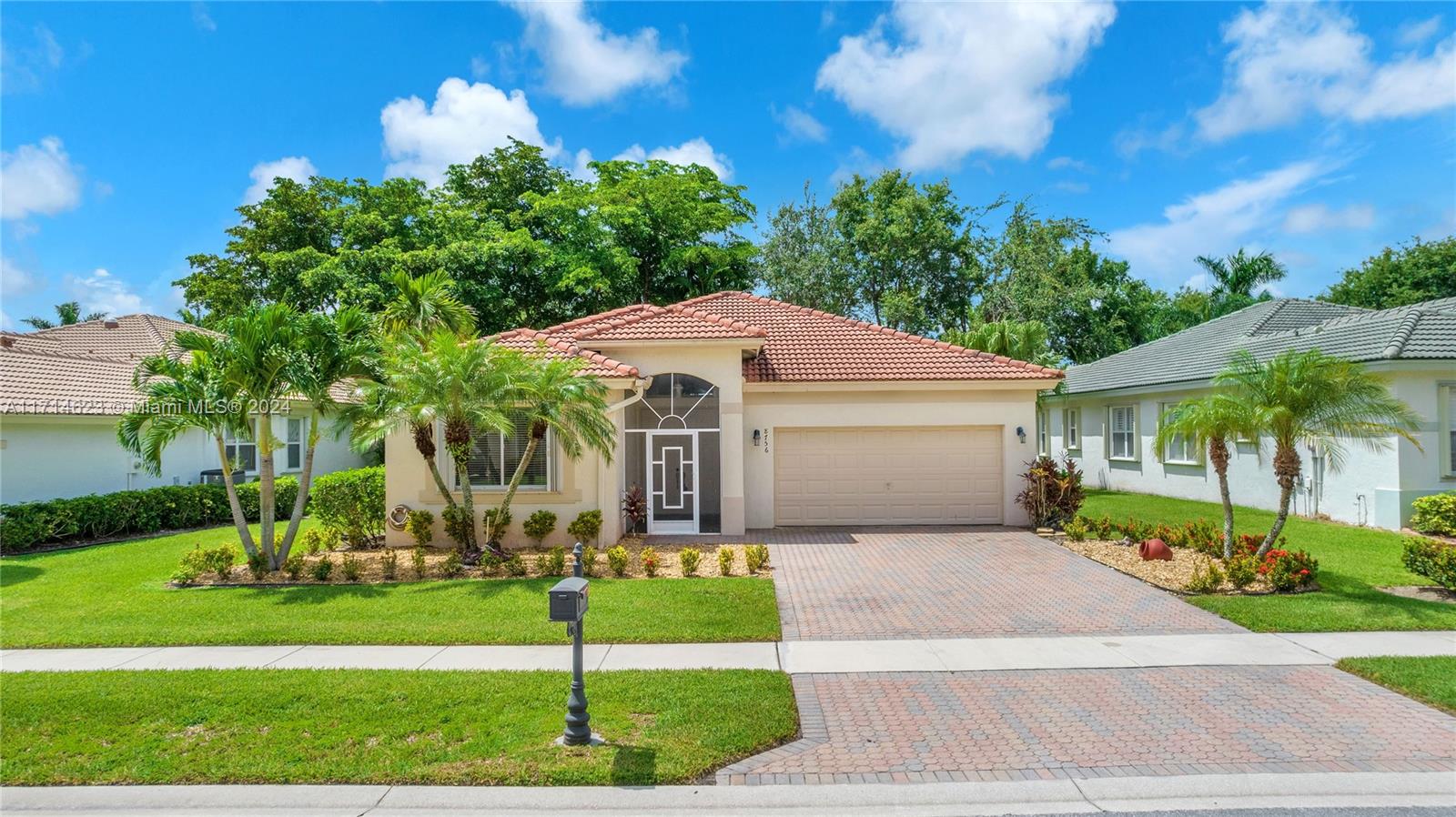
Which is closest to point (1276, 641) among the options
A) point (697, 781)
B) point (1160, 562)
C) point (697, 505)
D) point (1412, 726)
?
point (1412, 726)

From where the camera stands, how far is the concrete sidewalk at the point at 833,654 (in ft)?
24.2

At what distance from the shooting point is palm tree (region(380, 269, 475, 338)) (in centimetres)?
1431

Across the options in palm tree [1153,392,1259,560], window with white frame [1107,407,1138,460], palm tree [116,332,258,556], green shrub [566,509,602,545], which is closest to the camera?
palm tree [1153,392,1259,560]

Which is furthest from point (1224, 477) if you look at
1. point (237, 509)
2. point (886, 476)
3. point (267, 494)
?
point (237, 509)

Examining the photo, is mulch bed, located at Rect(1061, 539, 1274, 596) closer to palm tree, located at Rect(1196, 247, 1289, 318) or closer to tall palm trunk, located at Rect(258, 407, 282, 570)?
tall palm trunk, located at Rect(258, 407, 282, 570)

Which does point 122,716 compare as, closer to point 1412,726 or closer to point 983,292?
point 1412,726

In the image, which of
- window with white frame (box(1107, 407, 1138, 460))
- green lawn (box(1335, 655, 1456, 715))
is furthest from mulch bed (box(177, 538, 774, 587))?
window with white frame (box(1107, 407, 1138, 460))

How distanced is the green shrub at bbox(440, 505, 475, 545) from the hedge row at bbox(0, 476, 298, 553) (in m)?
8.05

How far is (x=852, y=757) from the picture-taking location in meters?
5.42

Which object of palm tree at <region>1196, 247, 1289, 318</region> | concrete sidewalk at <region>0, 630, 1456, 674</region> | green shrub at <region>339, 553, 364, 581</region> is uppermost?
palm tree at <region>1196, 247, 1289, 318</region>

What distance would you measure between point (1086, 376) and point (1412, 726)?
22.8m

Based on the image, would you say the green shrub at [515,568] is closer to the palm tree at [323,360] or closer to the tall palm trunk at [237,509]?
the palm tree at [323,360]

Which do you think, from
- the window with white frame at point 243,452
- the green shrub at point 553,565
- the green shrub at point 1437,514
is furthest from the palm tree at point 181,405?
the green shrub at point 1437,514

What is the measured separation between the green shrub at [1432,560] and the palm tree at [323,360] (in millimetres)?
15211
